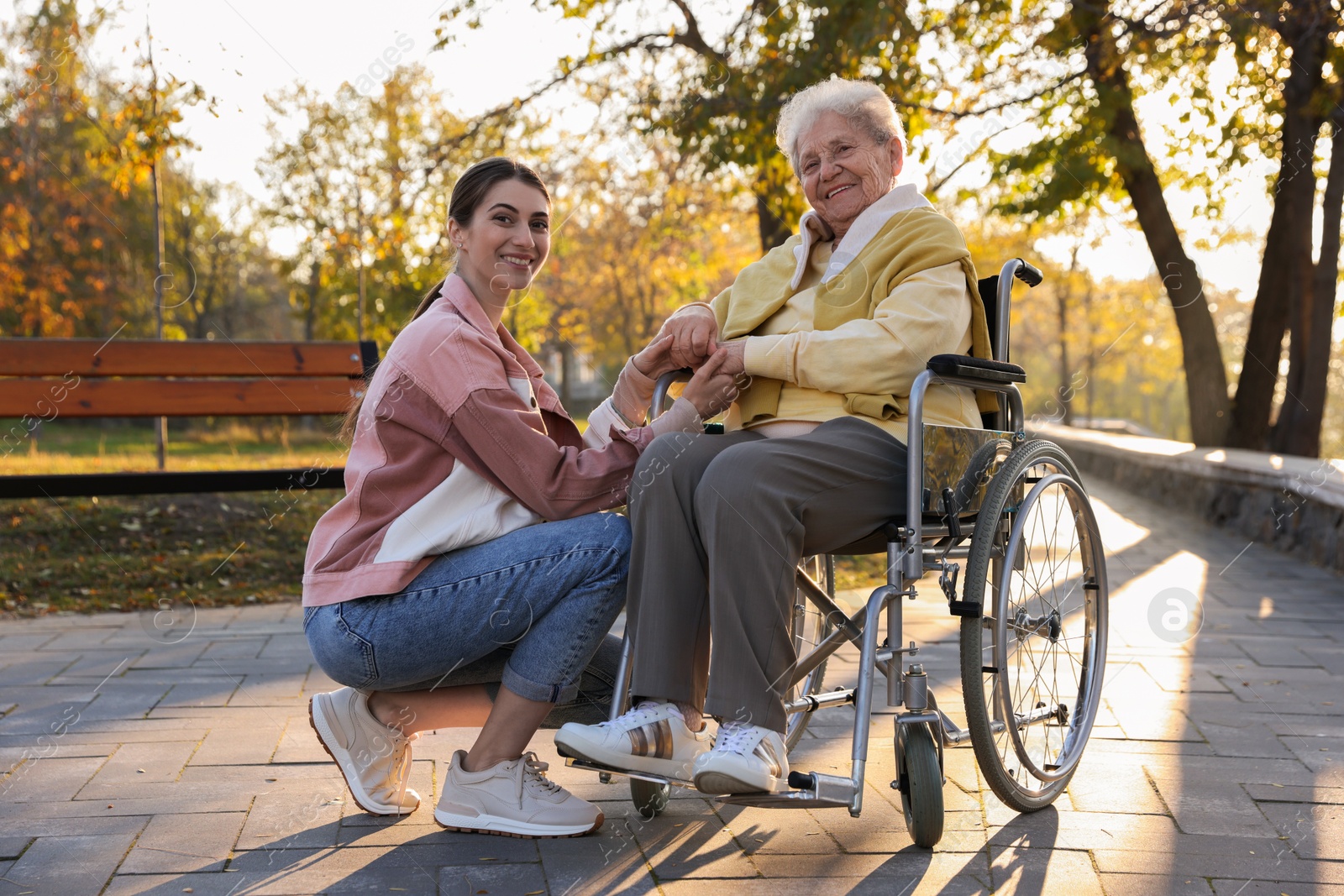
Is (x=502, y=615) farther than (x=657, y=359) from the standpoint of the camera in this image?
No

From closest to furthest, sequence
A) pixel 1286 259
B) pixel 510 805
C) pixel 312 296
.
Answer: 1. pixel 510 805
2. pixel 1286 259
3. pixel 312 296

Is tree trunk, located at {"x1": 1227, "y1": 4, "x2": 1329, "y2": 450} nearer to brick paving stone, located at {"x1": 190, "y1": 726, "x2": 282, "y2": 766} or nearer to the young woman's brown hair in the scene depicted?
the young woman's brown hair

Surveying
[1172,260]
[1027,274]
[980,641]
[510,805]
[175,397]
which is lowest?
[510,805]

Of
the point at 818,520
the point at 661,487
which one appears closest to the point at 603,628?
the point at 661,487

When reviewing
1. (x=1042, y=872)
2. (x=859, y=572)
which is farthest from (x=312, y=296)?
(x=1042, y=872)

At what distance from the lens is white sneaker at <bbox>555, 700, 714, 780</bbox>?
6.89 ft

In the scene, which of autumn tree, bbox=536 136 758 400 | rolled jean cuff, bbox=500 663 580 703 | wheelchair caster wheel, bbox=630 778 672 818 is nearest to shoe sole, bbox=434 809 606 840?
wheelchair caster wheel, bbox=630 778 672 818

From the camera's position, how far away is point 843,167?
2.72 meters

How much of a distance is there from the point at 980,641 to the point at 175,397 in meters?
4.00

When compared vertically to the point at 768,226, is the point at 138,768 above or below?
below

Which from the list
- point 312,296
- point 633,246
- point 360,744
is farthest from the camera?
point 312,296

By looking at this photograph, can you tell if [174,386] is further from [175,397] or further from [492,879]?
[492,879]

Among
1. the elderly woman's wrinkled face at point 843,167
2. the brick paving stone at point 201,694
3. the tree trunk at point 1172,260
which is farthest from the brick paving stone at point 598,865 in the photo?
the tree trunk at point 1172,260

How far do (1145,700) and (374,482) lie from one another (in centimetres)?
235
